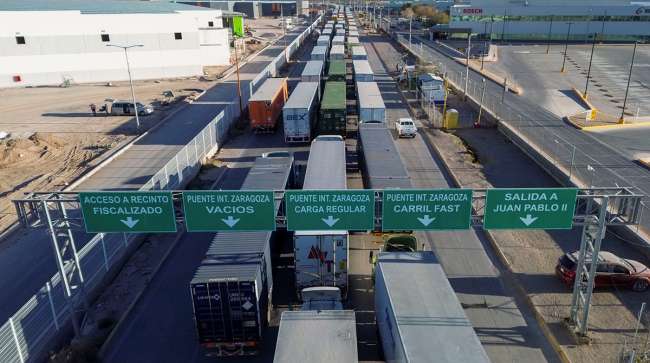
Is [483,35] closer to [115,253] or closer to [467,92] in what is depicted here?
[467,92]

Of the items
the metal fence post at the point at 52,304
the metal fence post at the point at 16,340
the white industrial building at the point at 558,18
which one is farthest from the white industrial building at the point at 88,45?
the white industrial building at the point at 558,18

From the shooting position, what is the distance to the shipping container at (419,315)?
473 inches

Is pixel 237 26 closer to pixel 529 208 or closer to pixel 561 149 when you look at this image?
pixel 561 149

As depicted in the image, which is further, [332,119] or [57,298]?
[332,119]

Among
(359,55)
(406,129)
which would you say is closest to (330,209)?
(406,129)

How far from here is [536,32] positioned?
106 meters

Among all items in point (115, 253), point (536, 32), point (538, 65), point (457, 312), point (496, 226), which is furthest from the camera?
point (536, 32)

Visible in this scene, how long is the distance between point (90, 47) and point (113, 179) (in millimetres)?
41930

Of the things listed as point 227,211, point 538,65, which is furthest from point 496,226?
point 538,65

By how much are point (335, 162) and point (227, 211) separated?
910 cm

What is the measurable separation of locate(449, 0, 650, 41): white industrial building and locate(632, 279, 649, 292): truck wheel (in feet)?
294

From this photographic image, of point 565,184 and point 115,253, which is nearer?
point 115,253

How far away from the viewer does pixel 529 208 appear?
16.0 meters

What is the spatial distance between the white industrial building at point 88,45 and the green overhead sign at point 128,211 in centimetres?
5488
